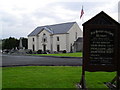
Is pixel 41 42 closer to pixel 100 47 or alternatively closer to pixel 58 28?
pixel 58 28

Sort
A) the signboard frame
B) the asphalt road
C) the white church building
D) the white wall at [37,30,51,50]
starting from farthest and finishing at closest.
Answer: the white wall at [37,30,51,50], the white church building, the asphalt road, the signboard frame

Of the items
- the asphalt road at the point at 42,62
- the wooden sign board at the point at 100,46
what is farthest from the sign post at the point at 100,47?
the asphalt road at the point at 42,62

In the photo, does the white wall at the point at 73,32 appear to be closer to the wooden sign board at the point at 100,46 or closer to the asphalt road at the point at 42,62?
the asphalt road at the point at 42,62

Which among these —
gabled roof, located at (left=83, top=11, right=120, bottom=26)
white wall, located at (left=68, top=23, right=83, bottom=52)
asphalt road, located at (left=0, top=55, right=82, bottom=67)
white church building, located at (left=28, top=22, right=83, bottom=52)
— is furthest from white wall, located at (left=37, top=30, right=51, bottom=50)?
gabled roof, located at (left=83, top=11, right=120, bottom=26)

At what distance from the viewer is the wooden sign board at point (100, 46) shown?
816 cm

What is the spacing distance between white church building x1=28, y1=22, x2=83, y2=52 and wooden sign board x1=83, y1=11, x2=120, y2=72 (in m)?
54.4

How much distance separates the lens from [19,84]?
8.20 metres

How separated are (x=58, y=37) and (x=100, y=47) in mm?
57324

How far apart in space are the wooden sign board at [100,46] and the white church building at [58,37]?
178 feet

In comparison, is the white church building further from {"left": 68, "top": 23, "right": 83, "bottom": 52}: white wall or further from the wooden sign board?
the wooden sign board

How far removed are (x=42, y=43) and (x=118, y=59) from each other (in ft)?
206

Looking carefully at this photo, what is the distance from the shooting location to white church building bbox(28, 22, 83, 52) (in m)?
63.3

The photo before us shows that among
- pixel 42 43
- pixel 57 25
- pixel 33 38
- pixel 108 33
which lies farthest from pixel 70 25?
pixel 108 33

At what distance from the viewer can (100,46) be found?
8156 millimetres
